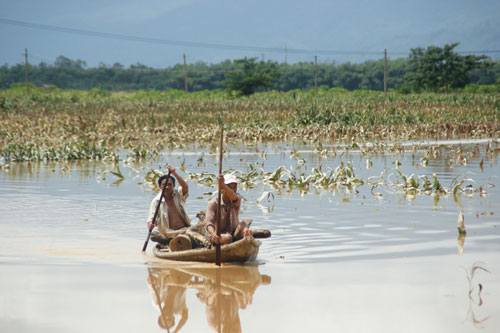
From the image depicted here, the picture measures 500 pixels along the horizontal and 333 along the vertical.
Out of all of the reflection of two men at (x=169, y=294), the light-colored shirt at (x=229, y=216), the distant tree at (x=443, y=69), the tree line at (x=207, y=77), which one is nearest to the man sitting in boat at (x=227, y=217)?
the light-colored shirt at (x=229, y=216)

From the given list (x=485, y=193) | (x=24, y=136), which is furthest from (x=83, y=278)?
(x=24, y=136)

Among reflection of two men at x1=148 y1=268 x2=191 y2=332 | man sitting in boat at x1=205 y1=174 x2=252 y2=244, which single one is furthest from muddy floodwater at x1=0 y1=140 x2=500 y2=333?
man sitting in boat at x1=205 y1=174 x2=252 y2=244

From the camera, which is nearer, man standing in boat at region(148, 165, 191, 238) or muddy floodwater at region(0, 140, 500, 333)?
muddy floodwater at region(0, 140, 500, 333)

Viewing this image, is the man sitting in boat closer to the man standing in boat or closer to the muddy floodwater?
the muddy floodwater

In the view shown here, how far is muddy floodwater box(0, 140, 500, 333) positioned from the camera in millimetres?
5641

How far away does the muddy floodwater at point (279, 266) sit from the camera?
222 inches

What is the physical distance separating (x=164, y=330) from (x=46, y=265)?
105 inches

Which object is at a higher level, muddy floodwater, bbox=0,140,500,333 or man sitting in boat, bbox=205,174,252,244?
man sitting in boat, bbox=205,174,252,244

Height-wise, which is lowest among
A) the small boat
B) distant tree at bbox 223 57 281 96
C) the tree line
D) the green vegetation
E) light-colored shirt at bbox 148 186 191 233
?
the small boat

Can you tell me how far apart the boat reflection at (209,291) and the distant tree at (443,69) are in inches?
2068

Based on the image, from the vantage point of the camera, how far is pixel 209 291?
21.7ft

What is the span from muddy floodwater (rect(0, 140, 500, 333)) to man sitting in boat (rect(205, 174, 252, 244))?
0.34 m

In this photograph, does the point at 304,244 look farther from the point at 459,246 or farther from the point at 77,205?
the point at 77,205

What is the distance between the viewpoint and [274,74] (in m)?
60.4
